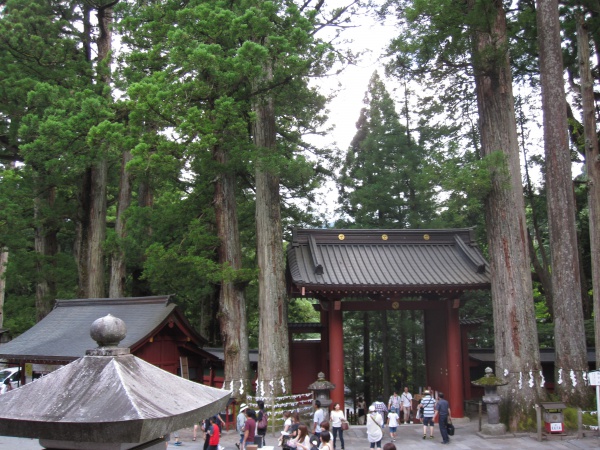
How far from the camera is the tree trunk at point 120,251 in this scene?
18781 mm

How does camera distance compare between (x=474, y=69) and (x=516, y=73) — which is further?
(x=516, y=73)

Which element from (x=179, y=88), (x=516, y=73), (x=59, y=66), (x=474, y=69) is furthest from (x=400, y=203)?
(x=59, y=66)

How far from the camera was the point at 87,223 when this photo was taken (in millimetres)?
20594

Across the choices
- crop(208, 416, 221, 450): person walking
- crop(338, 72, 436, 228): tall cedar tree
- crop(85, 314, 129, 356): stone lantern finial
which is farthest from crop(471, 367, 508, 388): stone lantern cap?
crop(85, 314, 129, 356): stone lantern finial

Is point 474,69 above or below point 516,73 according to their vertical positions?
below

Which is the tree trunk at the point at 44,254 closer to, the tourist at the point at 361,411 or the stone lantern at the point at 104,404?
the tourist at the point at 361,411

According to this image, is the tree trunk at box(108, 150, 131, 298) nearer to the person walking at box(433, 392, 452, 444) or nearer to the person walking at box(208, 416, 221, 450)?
the person walking at box(208, 416, 221, 450)

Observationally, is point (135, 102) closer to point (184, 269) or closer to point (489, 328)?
point (184, 269)

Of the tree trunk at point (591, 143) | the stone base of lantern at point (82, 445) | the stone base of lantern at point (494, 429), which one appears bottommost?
the stone base of lantern at point (494, 429)

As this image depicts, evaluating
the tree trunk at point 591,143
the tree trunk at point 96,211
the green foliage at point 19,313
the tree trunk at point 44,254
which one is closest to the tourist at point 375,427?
the tree trunk at point 591,143

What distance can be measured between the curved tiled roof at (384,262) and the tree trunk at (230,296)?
1.79 meters

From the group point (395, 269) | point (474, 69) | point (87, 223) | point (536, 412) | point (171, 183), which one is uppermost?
point (474, 69)

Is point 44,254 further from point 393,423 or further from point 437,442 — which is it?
point 437,442

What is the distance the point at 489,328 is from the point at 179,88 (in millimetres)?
18208
